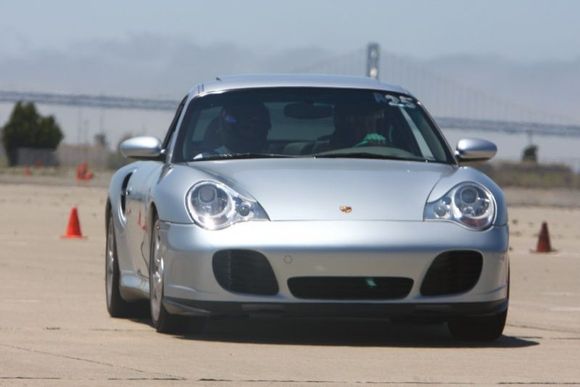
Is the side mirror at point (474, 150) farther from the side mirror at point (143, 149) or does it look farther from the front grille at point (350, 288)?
the side mirror at point (143, 149)

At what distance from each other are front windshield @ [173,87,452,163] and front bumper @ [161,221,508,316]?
3.12 feet

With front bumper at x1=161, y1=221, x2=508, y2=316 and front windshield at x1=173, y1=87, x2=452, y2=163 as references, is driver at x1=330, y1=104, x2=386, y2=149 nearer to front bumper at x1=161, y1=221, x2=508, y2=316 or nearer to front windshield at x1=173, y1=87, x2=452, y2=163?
front windshield at x1=173, y1=87, x2=452, y2=163

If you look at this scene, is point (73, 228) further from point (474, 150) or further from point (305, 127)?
point (474, 150)

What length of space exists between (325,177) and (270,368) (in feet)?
5.36

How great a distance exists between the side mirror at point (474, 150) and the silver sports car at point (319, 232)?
32 mm

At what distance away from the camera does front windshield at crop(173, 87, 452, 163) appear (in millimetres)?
9375

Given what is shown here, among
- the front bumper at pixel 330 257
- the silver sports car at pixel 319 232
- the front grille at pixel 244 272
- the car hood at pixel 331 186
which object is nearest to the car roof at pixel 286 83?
the silver sports car at pixel 319 232

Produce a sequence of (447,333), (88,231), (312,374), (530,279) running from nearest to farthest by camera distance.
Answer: (312,374) < (447,333) < (530,279) < (88,231)

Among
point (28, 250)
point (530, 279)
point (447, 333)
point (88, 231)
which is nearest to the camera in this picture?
point (447, 333)

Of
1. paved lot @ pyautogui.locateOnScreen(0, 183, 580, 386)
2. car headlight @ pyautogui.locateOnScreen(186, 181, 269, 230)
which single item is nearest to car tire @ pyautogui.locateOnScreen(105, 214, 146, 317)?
paved lot @ pyautogui.locateOnScreen(0, 183, 580, 386)

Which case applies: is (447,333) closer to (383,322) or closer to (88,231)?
(383,322)

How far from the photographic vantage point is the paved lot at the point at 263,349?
709 cm

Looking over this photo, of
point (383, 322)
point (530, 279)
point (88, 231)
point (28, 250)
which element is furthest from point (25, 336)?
point (88, 231)

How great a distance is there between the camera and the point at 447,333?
9523mm
